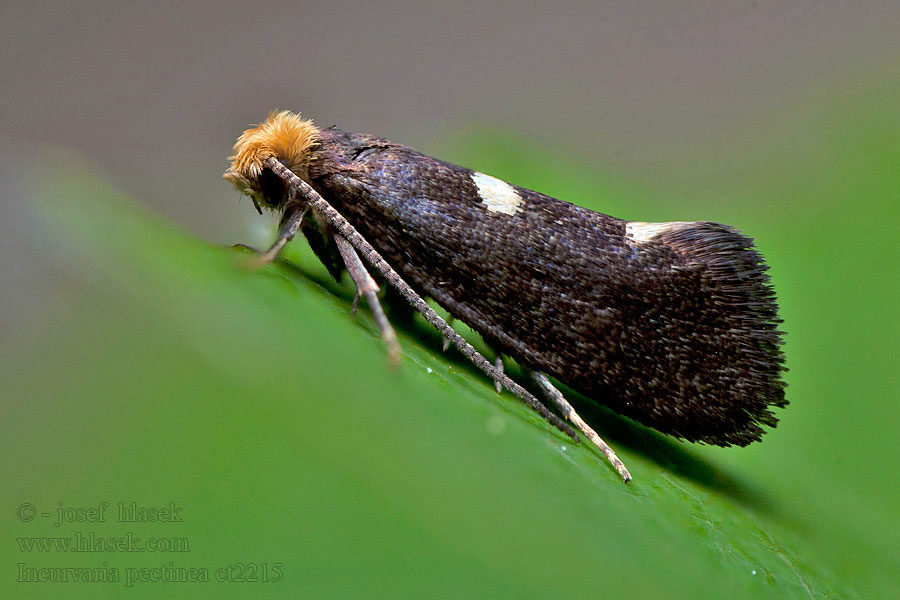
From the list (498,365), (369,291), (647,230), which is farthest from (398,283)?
(647,230)

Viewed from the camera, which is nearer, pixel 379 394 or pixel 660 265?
pixel 379 394

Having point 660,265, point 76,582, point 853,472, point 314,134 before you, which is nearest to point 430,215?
point 314,134

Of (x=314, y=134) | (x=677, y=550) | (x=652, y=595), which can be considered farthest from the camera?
(x=314, y=134)

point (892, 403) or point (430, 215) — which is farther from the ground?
point (892, 403)

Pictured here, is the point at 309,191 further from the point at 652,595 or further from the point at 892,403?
the point at 892,403

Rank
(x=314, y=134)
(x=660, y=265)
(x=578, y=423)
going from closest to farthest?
(x=578, y=423) → (x=660, y=265) → (x=314, y=134)

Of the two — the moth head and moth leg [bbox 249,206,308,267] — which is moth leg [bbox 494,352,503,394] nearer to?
moth leg [bbox 249,206,308,267]

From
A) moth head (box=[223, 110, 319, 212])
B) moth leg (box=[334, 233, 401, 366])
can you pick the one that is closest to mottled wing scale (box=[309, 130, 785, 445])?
moth leg (box=[334, 233, 401, 366])

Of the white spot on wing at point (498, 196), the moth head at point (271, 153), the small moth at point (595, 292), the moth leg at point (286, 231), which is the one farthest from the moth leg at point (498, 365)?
the moth head at point (271, 153)
